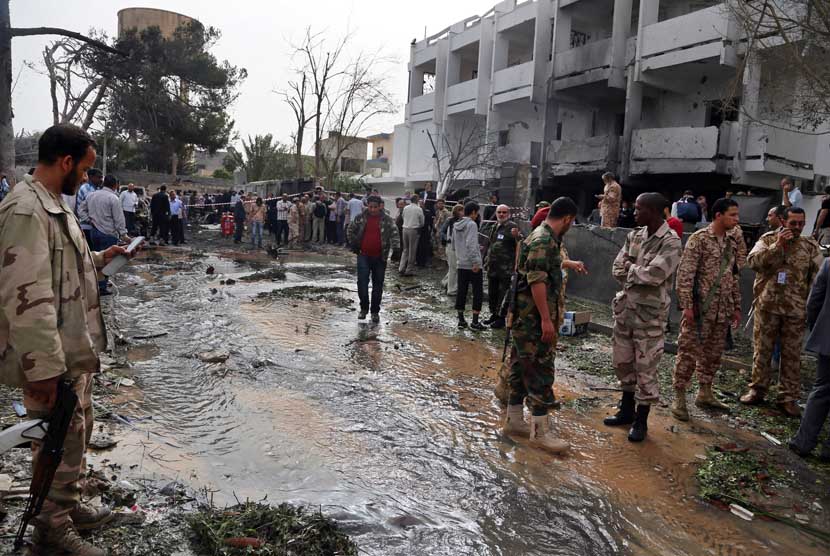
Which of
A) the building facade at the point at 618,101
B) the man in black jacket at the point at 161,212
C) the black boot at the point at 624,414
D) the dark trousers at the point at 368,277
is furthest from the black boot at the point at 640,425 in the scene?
the man in black jacket at the point at 161,212

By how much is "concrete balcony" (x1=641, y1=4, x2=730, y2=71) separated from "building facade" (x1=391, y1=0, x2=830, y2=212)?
0.03m

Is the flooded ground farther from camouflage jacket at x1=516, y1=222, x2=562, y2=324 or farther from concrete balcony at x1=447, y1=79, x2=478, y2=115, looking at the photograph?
concrete balcony at x1=447, y1=79, x2=478, y2=115

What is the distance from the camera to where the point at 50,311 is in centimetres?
229

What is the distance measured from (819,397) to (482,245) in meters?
9.75

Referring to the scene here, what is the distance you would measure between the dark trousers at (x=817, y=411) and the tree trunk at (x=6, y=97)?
31.3ft

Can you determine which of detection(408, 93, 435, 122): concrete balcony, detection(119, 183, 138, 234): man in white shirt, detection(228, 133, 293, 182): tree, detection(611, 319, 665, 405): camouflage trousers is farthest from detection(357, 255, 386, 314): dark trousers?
detection(228, 133, 293, 182): tree

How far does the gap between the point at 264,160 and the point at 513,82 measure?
986 inches

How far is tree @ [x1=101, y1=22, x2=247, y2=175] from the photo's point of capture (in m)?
13.8

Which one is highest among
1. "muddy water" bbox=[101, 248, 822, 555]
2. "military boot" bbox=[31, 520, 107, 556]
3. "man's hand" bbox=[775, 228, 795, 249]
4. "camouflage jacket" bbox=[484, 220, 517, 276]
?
"man's hand" bbox=[775, 228, 795, 249]

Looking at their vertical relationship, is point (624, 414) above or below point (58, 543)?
below

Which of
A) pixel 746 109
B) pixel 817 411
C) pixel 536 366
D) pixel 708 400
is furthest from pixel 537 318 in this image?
pixel 746 109

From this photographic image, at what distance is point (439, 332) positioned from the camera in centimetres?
823

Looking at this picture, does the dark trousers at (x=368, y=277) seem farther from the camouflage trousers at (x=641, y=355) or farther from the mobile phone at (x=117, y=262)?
the mobile phone at (x=117, y=262)

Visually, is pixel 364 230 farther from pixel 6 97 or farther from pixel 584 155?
pixel 584 155
